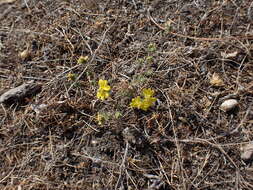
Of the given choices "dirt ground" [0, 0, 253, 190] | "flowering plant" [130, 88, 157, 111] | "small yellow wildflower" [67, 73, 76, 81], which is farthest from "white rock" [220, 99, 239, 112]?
"small yellow wildflower" [67, 73, 76, 81]

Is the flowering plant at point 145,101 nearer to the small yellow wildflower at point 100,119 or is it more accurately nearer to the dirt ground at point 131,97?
the dirt ground at point 131,97

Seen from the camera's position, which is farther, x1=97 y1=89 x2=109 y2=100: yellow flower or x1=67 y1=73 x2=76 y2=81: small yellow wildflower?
x1=67 y1=73 x2=76 y2=81: small yellow wildflower

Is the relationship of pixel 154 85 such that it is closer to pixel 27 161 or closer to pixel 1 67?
pixel 27 161

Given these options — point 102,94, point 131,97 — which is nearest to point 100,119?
point 102,94

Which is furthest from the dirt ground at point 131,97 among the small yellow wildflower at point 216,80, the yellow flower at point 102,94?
the yellow flower at point 102,94

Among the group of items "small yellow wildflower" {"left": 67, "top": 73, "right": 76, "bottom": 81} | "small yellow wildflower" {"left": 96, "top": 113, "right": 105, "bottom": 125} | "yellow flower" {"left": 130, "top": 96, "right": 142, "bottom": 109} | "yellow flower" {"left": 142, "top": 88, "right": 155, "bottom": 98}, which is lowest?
"small yellow wildflower" {"left": 96, "top": 113, "right": 105, "bottom": 125}

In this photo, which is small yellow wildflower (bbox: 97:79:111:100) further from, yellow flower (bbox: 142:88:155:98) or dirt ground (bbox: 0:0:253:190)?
yellow flower (bbox: 142:88:155:98)

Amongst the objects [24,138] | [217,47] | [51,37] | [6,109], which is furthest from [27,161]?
[217,47]
